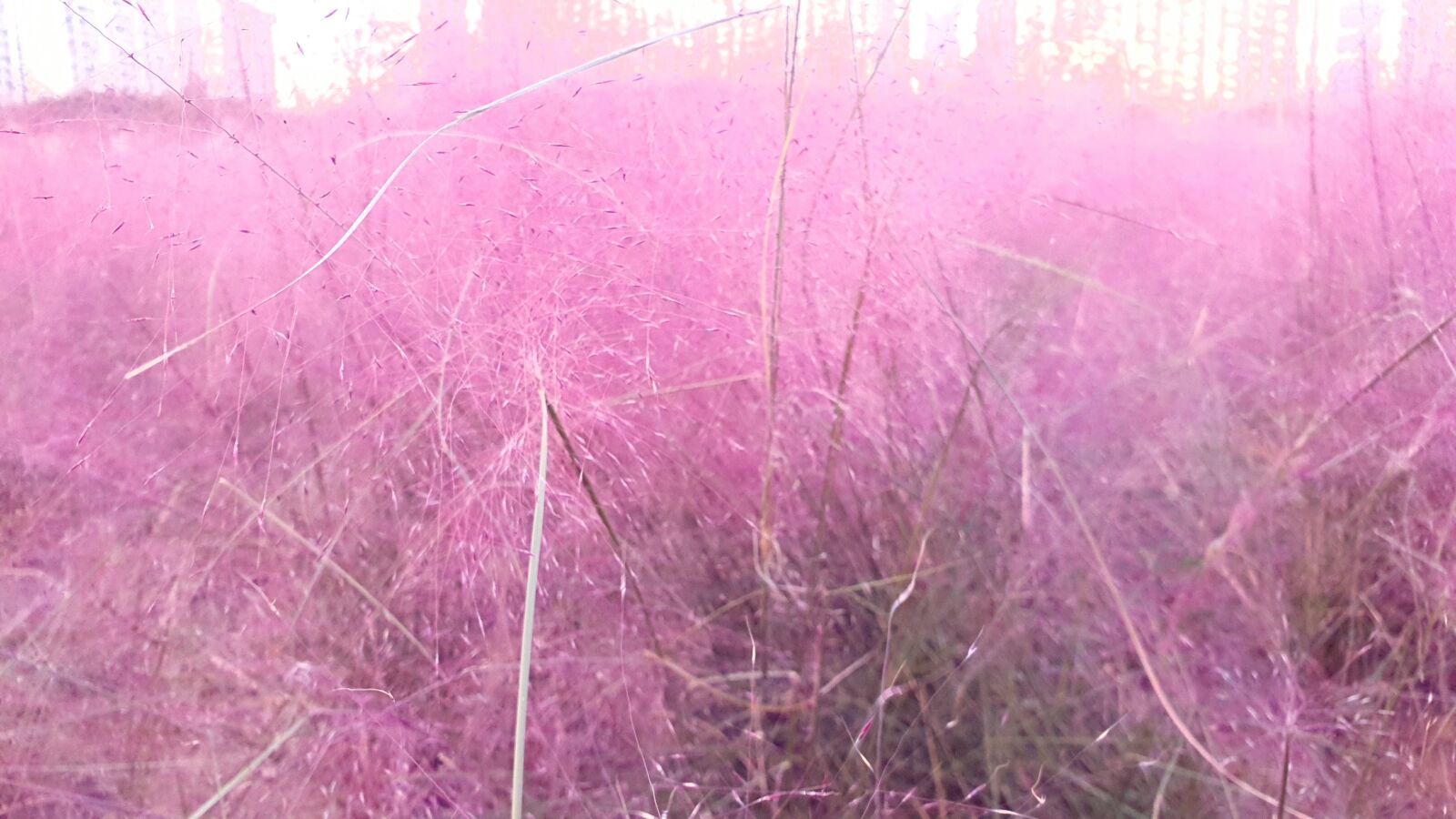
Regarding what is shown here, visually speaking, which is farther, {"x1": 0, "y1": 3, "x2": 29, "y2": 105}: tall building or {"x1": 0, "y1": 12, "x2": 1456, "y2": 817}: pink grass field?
{"x1": 0, "y1": 3, "x2": 29, "y2": 105}: tall building

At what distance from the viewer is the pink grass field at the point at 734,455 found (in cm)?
66

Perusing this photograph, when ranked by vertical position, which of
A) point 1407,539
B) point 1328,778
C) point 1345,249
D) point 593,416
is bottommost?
point 1328,778

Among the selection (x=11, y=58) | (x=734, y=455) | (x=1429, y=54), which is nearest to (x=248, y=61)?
(x=11, y=58)

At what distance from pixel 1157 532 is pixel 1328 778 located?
0.21m

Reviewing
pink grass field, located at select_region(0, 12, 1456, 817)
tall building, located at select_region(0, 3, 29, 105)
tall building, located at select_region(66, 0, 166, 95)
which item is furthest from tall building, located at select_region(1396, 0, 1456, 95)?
tall building, located at select_region(0, 3, 29, 105)

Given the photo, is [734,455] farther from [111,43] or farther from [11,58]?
[11,58]

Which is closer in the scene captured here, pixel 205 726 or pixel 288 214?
pixel 205 726

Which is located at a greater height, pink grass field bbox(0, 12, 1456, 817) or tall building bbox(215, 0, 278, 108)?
tall building bbox(215, 0, 278, 108)

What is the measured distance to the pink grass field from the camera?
66 cm

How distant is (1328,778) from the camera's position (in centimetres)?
67

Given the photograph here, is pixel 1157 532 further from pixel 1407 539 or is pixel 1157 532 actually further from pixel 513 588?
pixel 513 588

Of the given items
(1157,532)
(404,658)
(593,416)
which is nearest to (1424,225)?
(1157,532)

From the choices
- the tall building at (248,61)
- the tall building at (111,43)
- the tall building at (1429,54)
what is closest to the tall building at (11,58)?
the tall building at (111,43)

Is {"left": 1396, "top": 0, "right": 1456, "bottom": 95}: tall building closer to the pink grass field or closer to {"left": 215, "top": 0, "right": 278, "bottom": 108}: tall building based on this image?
the pink grass field
